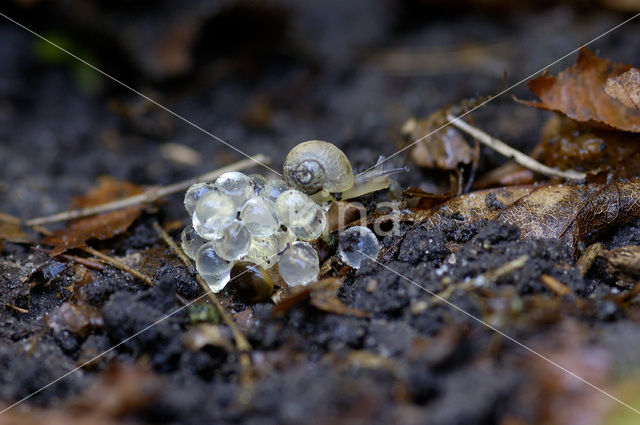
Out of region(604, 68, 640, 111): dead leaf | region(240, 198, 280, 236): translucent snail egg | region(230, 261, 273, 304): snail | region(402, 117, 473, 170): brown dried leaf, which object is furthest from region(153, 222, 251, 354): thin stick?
region(604, 68, 640, 111): dead leaf

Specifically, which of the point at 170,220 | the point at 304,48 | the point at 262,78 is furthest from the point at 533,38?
the point at 170,220

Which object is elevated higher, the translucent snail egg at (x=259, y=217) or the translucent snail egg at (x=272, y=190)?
the translucent snail egg at (x=272, y=190)

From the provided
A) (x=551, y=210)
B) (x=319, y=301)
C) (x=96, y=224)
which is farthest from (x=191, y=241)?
(x=551, y=210)

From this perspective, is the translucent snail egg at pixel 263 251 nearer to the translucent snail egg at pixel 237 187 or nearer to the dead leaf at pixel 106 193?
the translucent snail egg at pixel 237 187

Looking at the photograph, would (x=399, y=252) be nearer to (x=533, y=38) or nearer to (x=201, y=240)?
(x=201, y=240)

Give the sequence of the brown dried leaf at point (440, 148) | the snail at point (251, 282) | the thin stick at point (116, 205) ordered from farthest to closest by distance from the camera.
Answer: the thin stick at point (116, 205) < the brown dried leaf at point (440, 148) < the snail at point (251, 282)

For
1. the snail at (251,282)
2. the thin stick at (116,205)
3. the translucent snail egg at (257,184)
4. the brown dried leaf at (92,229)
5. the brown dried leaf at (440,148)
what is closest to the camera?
the snail at (251,282)

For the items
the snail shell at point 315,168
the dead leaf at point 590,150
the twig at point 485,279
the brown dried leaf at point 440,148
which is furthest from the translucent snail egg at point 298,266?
the dead leaf at point 590,150
